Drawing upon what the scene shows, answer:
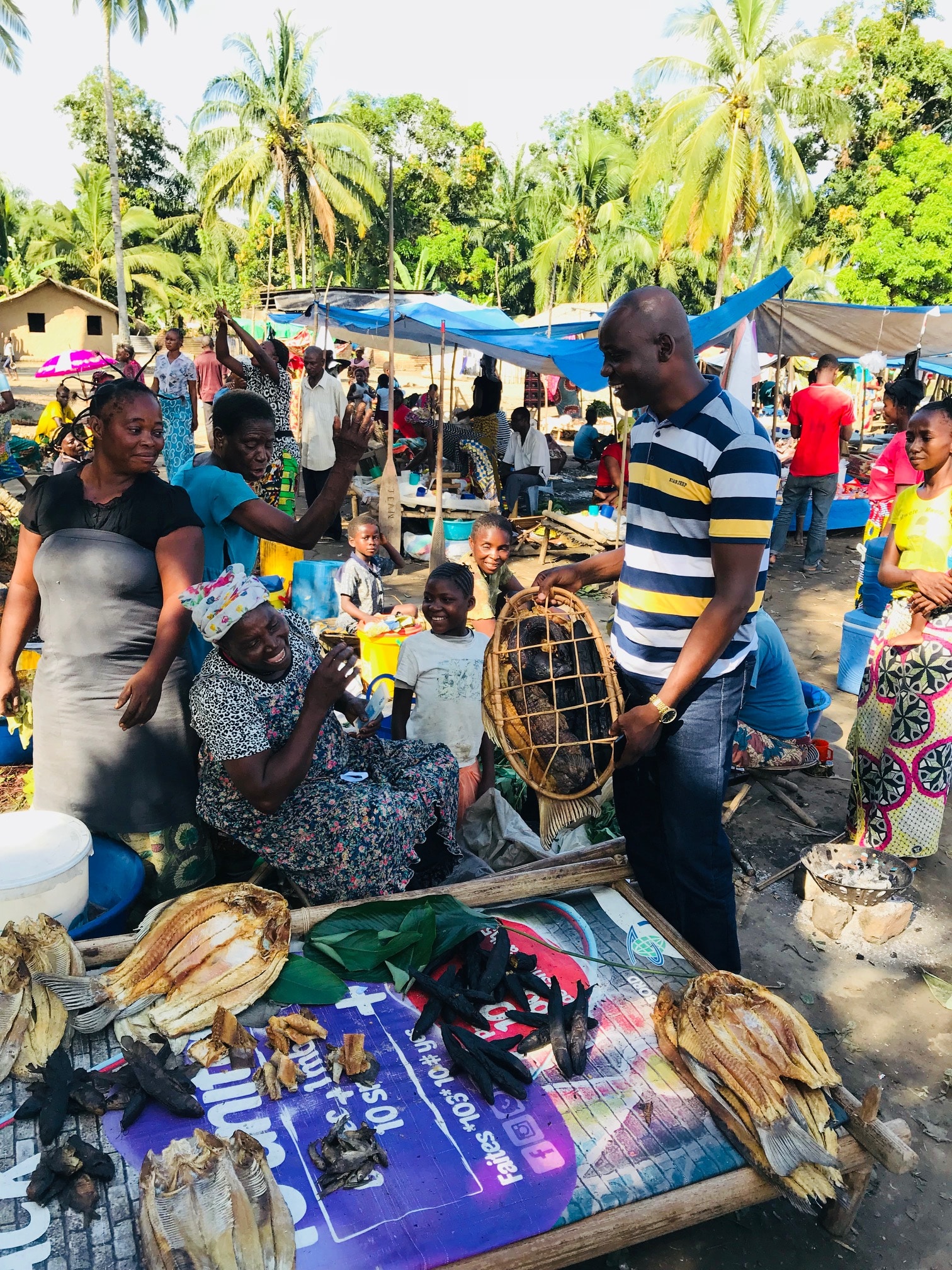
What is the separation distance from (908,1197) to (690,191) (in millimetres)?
23505

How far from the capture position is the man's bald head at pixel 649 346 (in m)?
2.35

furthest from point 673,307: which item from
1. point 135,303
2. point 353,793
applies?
point 135,303

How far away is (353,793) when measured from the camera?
9.82 ft

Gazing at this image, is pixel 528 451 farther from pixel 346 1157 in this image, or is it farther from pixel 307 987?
pixel 346 1157

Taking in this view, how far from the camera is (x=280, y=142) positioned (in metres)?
27.6

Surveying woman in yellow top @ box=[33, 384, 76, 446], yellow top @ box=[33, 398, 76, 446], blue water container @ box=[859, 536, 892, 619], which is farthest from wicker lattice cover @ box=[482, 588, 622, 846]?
yellow top @ box=[33, 398, 76, 446]

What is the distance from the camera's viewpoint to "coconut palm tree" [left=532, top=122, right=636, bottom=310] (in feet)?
102

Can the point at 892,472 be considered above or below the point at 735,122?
below

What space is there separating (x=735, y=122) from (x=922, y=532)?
21.7m

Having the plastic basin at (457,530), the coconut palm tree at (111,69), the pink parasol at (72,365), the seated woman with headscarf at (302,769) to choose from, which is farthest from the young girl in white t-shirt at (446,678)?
the coconut palm tree at (111,69)

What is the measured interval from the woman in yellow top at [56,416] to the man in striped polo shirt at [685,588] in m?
9.40

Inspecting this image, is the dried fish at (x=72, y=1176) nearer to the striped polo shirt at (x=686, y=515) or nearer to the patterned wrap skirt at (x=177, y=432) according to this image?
the striped polo shirt at (x=686, y=515)

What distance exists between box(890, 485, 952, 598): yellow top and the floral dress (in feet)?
Answer: 7.18

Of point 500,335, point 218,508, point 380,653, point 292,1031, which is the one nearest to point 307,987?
point 292,1031
